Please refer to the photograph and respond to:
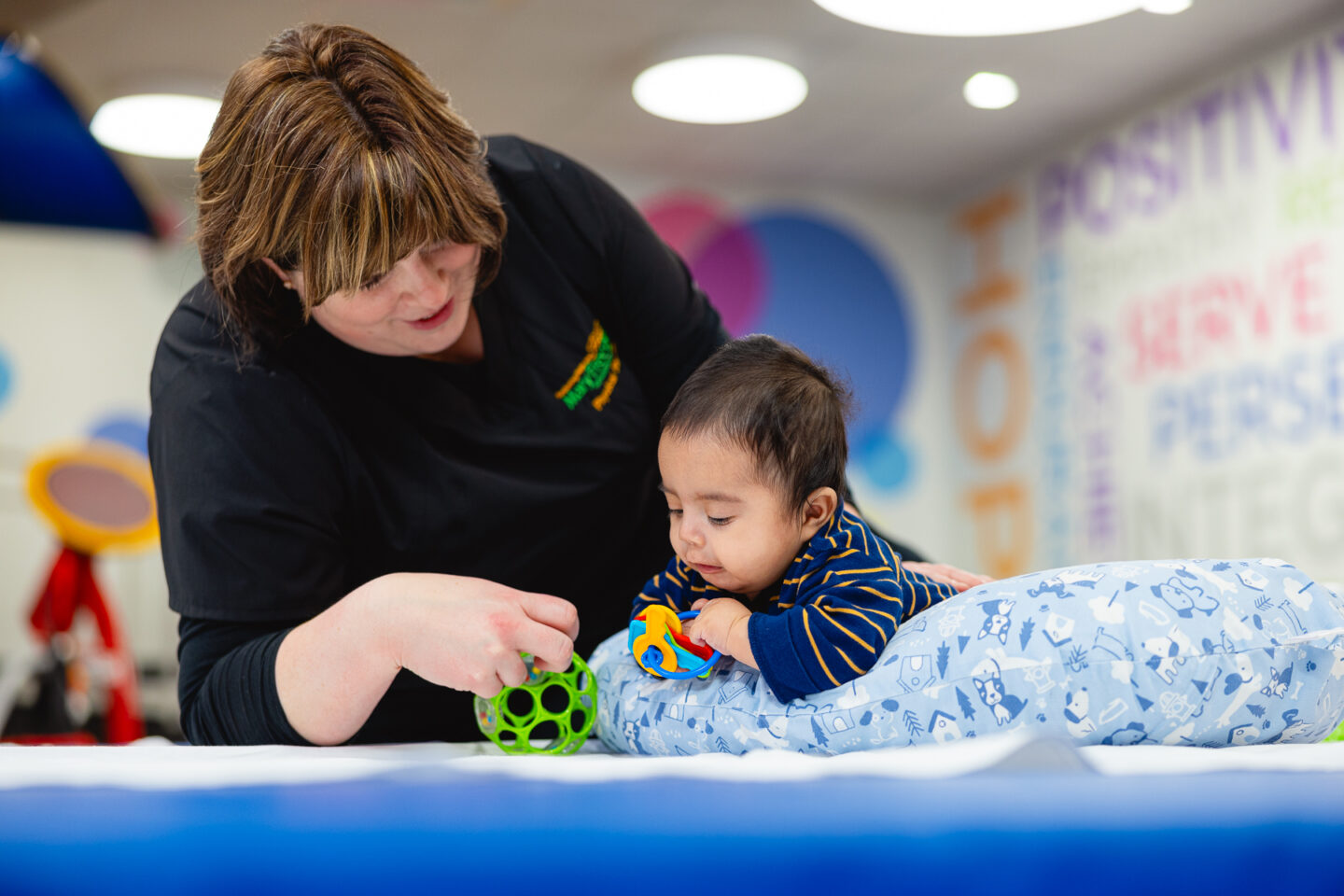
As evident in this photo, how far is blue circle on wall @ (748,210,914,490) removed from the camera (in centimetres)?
573

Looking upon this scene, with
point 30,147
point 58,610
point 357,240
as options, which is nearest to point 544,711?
point 357,240

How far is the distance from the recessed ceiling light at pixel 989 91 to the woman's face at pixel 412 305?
3.82 m

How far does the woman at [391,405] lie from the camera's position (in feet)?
3.18

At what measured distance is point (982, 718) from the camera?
34.8 inches

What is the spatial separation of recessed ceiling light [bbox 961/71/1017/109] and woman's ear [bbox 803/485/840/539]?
12.4 feet

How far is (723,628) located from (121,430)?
16.1 ft

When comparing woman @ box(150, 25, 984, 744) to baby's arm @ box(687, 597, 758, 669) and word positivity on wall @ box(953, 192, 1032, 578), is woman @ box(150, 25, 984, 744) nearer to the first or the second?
baby's arm @ box(687, 597, 758, 669)

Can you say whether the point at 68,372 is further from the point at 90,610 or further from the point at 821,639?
the point at 821,639

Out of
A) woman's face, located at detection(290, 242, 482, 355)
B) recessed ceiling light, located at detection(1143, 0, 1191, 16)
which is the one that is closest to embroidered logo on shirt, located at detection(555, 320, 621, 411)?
woman's face, located at detection(290, 242, 482, 355)

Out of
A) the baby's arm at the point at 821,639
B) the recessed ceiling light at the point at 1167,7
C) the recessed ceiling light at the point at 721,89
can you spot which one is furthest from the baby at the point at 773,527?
the recessed ceiling light at the point at 1167,7

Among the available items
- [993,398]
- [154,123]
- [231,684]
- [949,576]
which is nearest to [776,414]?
[949,576]

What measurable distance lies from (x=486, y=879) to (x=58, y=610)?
362 cm

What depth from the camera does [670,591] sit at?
1181mm

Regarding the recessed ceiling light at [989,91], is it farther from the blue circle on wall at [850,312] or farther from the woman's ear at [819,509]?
the woman's ear at [819,509]
